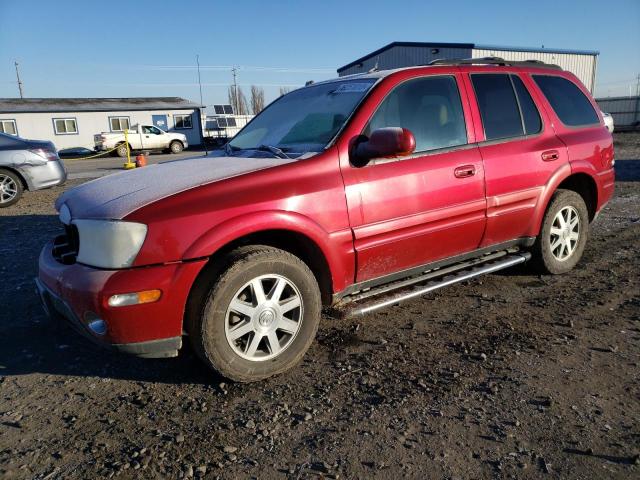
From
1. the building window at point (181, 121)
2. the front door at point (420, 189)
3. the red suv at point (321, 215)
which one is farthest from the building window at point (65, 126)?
the front door at point (420, 189)

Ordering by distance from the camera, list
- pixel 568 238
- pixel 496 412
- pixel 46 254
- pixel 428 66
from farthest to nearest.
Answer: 1. pixel 568 238
2. pixel 428 66
3. pixel 46 254
4. pixel 496 412

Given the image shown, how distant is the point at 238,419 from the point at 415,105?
243 cm

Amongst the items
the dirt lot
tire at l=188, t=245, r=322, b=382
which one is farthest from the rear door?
tire at l=188, t=245, r=322, b=382

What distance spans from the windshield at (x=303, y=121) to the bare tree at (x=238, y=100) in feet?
239

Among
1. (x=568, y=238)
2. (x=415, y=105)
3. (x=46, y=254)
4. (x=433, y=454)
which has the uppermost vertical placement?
(x=415, y=105)

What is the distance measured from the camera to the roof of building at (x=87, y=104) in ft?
102

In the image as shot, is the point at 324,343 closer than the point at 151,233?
No

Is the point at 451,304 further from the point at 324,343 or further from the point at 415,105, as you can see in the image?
the point at 415,105

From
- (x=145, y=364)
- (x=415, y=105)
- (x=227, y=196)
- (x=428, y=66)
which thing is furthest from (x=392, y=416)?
(x=428, y=66)

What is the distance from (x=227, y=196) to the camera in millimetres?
2578

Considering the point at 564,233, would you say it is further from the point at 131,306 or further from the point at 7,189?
the point at 7,189

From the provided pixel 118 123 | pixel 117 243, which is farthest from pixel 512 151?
pixel 118 123

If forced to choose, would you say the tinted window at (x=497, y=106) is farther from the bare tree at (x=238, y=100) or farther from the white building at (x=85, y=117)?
the bare tree at (x=238, y=100)

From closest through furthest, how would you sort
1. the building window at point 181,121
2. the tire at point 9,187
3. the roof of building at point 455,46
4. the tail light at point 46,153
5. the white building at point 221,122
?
1. the tire at point 9,187
2. the tail light at point 46,153
3. the roof of building at point 455,46
4. the building window at point 181,121
5. the white building at point 221,122
